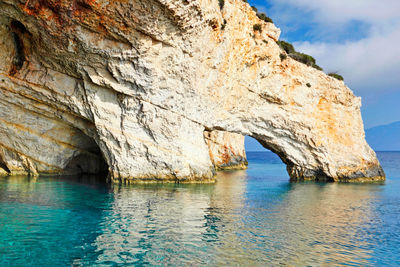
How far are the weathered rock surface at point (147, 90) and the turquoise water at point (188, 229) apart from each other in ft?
13.7

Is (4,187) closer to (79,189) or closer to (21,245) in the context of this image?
(79,189)

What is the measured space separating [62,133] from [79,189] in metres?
6.09

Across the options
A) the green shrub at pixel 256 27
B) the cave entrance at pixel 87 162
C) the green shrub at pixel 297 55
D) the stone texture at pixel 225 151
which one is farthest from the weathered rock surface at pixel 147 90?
the stone texture at pixel 225 151

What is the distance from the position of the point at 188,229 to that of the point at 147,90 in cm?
1121

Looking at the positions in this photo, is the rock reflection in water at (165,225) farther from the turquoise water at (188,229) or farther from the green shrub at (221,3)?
the green shrub at (221,3)

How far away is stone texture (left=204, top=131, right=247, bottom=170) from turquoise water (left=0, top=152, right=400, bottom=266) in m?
24.6

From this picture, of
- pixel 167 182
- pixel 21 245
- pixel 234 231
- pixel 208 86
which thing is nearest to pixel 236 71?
pixel 208 86

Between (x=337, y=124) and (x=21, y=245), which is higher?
(x=337, y=124)

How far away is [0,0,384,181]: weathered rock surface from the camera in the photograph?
17219 mm

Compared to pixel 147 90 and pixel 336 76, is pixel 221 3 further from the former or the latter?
pixel 336 76

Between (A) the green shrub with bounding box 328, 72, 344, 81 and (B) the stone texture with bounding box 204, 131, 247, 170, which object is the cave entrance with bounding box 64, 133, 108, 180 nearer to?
(B) the stone texture with bounding box 204, 131, 247, 170

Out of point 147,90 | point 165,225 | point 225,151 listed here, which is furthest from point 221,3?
point 225,151

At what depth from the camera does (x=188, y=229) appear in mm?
10469

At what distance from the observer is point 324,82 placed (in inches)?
1081
